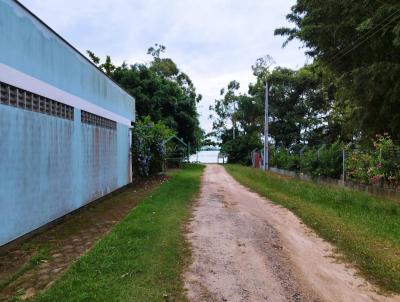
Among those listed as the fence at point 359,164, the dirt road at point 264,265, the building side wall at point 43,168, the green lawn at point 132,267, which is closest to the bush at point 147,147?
the building side wall at point 43,168

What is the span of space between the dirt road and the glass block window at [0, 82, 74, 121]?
3.93 meters

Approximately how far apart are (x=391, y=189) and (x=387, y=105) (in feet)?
9.68

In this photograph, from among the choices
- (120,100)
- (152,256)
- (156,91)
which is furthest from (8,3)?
(156,91)

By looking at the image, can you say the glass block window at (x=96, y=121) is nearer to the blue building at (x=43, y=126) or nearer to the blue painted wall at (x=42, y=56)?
the blue building at (x=43, y=126)

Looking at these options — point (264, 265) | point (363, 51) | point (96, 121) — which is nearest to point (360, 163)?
point (363, 51)

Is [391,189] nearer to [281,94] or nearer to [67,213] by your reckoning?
[67,213]

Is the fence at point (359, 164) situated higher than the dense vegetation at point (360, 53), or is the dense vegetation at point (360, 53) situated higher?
the dense vegetation at point (360, 53)

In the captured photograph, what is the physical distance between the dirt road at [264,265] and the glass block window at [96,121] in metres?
4.34

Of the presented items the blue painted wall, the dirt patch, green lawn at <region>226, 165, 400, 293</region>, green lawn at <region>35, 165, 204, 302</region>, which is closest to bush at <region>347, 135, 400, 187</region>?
green lawn at <region>226, 165, 400, 293</region>

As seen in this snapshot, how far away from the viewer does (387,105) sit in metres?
14.3

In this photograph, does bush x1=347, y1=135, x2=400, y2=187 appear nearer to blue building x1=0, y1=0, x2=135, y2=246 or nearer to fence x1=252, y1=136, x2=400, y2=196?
fence x1=252, y1=136, x2=400, y2=196

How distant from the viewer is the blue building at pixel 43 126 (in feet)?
23.9

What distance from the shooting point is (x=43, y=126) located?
8828 millimetres

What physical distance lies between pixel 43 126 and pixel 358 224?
699 cm
